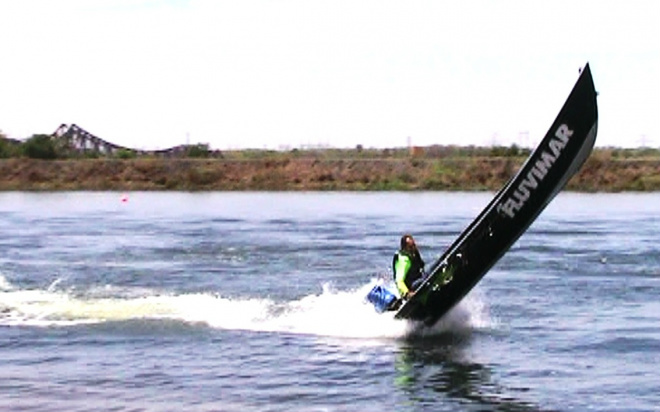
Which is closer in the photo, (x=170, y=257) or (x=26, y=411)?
(x=26, y=411)

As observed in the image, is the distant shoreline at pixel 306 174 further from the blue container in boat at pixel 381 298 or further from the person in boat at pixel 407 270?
the person in boat at pixel 407 270

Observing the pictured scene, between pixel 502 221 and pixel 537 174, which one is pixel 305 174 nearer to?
pixel 502 221

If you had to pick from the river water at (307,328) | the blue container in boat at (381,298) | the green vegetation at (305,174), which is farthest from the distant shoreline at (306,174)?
the blue container in boat at (381,298)

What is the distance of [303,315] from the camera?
2367cm

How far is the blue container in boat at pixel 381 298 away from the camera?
21344 millimetres

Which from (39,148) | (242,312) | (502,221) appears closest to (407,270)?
(502,221)

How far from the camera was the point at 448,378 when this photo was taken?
59.5 feet

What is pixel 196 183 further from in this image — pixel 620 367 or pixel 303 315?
pixel 620 367

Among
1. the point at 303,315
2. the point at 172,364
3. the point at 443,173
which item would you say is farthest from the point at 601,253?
the point at 443,173

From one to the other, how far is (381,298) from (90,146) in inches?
3975

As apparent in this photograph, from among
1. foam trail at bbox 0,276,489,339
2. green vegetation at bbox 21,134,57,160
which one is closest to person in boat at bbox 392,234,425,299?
foam trail at bbox 0,276,489,339

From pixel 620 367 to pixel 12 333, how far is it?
9.74 m

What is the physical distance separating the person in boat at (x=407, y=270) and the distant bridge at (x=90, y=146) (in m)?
89.4

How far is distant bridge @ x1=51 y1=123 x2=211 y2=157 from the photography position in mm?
111062
